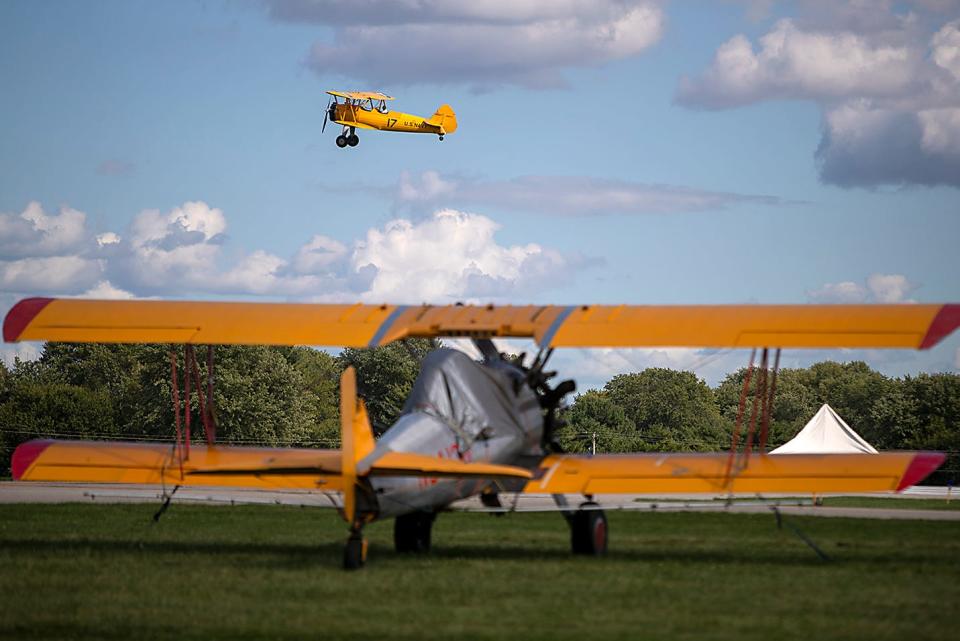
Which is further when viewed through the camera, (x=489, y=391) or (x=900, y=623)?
(x=489, y=391)

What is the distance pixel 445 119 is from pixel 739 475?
Answer: 5568cm

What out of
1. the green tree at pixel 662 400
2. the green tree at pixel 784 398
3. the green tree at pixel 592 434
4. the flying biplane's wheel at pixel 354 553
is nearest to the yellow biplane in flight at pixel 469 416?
the flying biplane's wheel at pixel 354 553

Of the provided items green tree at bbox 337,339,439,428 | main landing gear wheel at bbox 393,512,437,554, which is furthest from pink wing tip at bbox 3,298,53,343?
green tree at bbox 337,339,439,428

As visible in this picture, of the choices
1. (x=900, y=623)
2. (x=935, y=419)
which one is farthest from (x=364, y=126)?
(x=900, y=623)

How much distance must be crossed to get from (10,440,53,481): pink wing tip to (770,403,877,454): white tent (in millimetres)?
23176

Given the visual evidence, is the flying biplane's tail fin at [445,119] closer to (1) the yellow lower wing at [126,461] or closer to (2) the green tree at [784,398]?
(2) the green tree at [784,398]

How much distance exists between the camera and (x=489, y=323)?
1524 cm

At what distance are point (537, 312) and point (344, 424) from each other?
357 cm

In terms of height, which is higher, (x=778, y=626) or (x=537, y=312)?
(x=537, y=312)

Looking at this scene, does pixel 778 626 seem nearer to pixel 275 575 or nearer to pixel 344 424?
pixel 344 424

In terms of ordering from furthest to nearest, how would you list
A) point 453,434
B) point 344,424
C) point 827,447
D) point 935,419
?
1. point 935,419
2. point 827,447
3. point 453,434
4. point 344,424

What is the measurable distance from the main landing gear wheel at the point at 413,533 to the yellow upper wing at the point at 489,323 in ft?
6.71

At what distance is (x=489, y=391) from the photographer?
15.4 meters

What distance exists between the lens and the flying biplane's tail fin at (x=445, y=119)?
6775 centimetres
